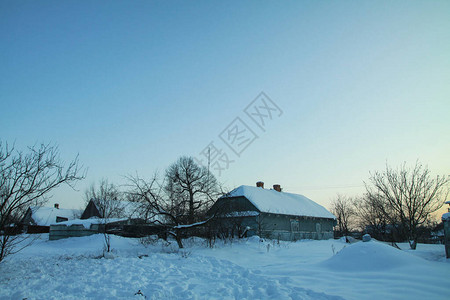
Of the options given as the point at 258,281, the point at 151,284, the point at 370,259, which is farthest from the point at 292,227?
the point at 151,284

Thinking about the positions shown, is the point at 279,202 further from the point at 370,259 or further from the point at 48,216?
the point at 48,216

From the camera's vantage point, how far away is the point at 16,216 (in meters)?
7.25

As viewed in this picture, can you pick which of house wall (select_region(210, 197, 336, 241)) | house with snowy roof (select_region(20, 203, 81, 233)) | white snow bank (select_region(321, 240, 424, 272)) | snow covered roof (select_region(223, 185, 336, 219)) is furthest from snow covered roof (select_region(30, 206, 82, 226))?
white snow bank (select_region(321, 240, 424, 272))

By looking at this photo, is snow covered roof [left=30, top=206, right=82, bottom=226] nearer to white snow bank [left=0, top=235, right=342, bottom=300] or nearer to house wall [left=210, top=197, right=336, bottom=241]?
house wall [left=210, top=197, right=336, bottom=241]

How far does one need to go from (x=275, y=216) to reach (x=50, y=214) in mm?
34623

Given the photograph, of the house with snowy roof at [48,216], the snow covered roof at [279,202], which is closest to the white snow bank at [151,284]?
the snow covered roof at [279,202]

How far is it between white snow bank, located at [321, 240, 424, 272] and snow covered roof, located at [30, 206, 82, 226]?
3937cm

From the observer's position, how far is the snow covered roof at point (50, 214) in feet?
122

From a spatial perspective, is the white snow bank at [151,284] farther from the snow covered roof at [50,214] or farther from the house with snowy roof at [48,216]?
the snow covered roof at [50,214]

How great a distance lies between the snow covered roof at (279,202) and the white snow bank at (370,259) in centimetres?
1402

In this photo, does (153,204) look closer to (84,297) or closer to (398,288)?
(84,297)

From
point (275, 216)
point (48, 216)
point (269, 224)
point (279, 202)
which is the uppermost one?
point (279, 202)

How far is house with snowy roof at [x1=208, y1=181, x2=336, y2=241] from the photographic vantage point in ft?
64.5

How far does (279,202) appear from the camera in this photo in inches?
1050
